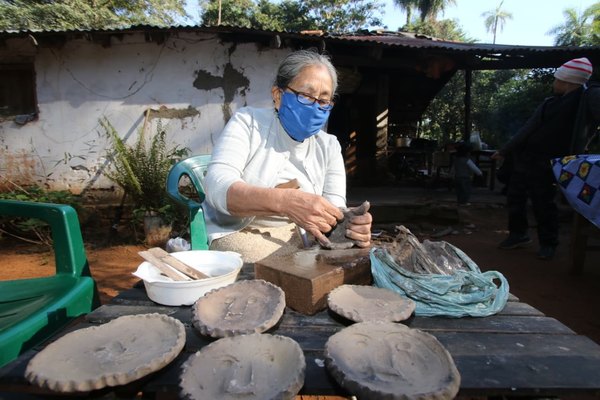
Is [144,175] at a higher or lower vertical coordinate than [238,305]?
lower

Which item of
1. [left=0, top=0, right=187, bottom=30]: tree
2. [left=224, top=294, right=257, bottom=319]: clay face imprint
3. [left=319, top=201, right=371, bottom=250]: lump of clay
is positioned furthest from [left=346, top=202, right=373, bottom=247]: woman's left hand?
[left=0, top=0, right=187, bottom=30]: tree

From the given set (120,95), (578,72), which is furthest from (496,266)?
(120,95)

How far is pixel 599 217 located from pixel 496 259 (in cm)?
154

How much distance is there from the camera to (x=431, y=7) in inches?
1021

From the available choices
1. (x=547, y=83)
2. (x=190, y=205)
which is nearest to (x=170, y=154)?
(x=190, y=205)

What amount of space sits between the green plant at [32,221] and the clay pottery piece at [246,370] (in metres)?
5.39

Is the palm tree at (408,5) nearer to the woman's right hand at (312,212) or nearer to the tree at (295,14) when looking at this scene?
the tree at (295,14)

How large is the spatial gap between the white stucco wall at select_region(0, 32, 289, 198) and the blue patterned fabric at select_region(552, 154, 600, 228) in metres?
4.09

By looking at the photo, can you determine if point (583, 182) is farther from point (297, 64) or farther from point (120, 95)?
point (120, 95)

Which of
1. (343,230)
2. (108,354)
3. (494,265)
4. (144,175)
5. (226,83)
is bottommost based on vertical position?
(494,265)

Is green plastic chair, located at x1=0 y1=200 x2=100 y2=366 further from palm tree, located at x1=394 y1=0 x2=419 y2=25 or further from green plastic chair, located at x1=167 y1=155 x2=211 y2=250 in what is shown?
palm tree, located at x1=394 y1=0 x2=419 y2=25

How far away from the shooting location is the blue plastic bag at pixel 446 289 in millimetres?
1099

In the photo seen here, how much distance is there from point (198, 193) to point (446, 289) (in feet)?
5.78

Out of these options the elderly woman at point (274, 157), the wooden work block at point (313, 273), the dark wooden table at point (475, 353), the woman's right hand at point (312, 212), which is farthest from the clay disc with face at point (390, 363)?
the elderly woman at point (274, 157)
